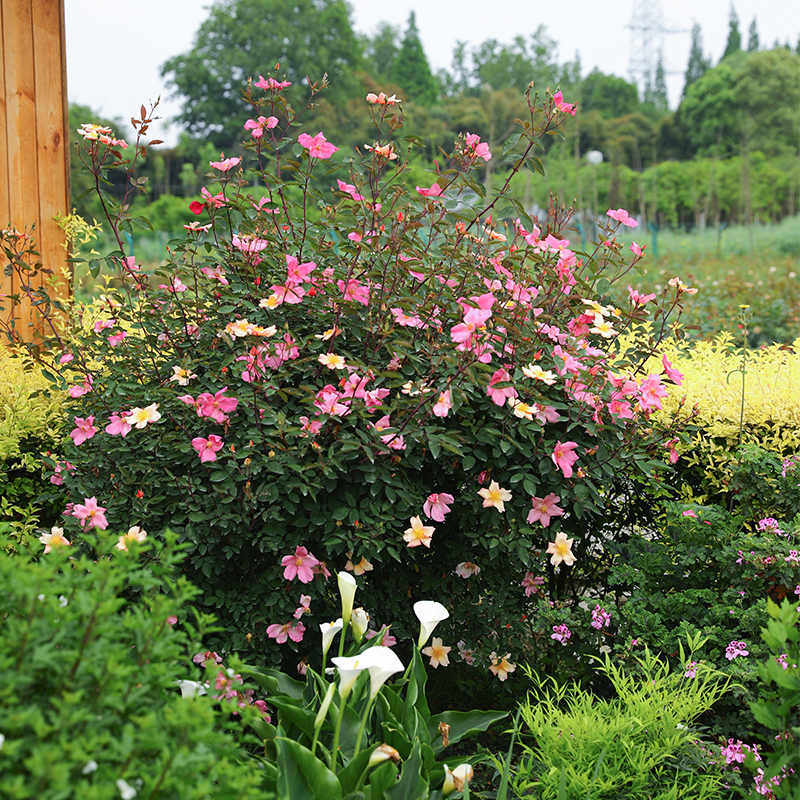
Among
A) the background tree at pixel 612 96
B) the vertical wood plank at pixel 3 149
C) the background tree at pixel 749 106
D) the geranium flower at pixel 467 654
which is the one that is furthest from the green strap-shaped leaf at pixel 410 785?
the background tree at pixel 612 96

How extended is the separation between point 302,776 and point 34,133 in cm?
287

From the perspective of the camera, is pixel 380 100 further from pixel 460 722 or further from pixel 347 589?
pixel 460 722

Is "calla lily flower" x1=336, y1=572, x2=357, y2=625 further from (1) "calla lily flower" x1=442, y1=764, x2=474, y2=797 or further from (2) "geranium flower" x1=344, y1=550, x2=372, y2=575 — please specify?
(1) "calla lily flower" x1=442, y1=764, x2=474, y2=797

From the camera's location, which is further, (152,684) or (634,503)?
(634,503)

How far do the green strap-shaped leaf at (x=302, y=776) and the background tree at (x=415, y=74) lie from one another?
4764 centimetres

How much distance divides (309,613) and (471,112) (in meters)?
34.8

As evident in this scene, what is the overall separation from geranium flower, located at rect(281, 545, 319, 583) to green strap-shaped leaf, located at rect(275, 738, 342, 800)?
0.44 metres

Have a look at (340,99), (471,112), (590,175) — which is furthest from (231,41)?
(590,175)

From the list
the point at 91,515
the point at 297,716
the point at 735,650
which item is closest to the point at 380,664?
the point at 297,716

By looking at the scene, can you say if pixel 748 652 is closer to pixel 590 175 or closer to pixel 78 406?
pixel 78 406

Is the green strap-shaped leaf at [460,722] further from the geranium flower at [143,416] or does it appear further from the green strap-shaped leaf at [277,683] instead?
the geranium flower at [143,416]

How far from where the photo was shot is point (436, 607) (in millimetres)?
1558

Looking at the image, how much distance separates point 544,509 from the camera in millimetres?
1866

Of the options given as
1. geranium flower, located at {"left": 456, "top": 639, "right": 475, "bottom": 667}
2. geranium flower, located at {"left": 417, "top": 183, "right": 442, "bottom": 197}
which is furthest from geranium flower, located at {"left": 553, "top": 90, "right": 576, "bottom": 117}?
geranium flower, located at {"left": 456, "top": 639, "right": 475, "bottom": 667}
